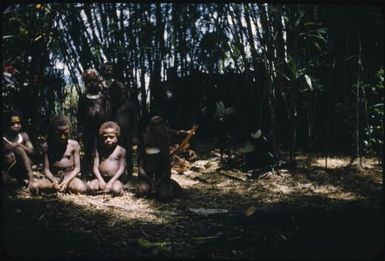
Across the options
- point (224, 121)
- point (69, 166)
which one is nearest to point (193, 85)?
point (224, 121)

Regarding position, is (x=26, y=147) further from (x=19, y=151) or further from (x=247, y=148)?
(x=247, y=148)

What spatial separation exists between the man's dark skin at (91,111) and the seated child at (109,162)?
0.36 m

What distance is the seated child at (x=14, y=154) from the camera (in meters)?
4.30

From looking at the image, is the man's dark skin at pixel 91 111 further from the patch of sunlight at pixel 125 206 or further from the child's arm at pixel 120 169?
the patch of sunlight at pixel 125 206

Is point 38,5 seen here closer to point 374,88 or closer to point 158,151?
point 158,151

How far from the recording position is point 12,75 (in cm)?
589

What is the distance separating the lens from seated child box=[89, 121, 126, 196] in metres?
4.20

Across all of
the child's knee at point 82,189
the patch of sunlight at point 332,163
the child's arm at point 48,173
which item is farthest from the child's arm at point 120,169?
the patch of sunlight at point 332,163

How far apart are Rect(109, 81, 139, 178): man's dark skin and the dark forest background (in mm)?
1491

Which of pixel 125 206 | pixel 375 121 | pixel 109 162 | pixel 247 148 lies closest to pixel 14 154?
pixel 109 162

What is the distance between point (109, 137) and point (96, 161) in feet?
1.08

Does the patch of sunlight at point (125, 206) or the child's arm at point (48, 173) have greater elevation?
the child's arm at point (48, 173)

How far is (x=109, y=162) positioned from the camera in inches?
170

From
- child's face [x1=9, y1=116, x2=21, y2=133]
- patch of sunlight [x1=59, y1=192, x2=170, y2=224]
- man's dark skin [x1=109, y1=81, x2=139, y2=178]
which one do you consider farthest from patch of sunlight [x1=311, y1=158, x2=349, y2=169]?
child's face [x1=9, y1=116, x2=21, y2=133]
